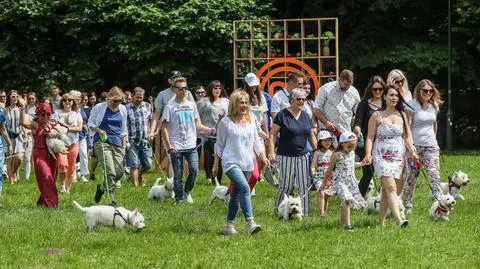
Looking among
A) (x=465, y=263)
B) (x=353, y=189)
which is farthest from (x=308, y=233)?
(x=465, y=263)

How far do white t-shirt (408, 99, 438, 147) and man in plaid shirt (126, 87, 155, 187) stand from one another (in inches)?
247

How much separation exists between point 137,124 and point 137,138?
0.25m

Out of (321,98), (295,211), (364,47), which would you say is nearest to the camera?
(295,211)

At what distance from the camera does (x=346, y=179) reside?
1327 centimetres

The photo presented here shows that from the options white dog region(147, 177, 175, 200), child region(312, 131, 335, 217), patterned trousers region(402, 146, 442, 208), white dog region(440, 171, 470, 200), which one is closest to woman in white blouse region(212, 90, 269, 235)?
child region(312, 131, 335, 217)

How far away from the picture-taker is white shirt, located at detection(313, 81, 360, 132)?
51.1 ft

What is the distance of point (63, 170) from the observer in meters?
18.3

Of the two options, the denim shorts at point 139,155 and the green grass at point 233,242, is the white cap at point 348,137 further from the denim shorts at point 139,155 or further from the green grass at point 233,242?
the denim shorts at point 139,155

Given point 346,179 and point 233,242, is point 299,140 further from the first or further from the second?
point 233,242

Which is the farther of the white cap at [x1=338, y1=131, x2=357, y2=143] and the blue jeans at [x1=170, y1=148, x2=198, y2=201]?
the blue jeans at [x1=170, y1=148, x2=198, y2=201]

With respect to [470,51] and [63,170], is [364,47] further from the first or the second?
[63,170]

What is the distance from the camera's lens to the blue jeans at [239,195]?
41.5ft

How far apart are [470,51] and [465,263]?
23112 mm

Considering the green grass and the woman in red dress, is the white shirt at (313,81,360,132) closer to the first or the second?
the green grass
